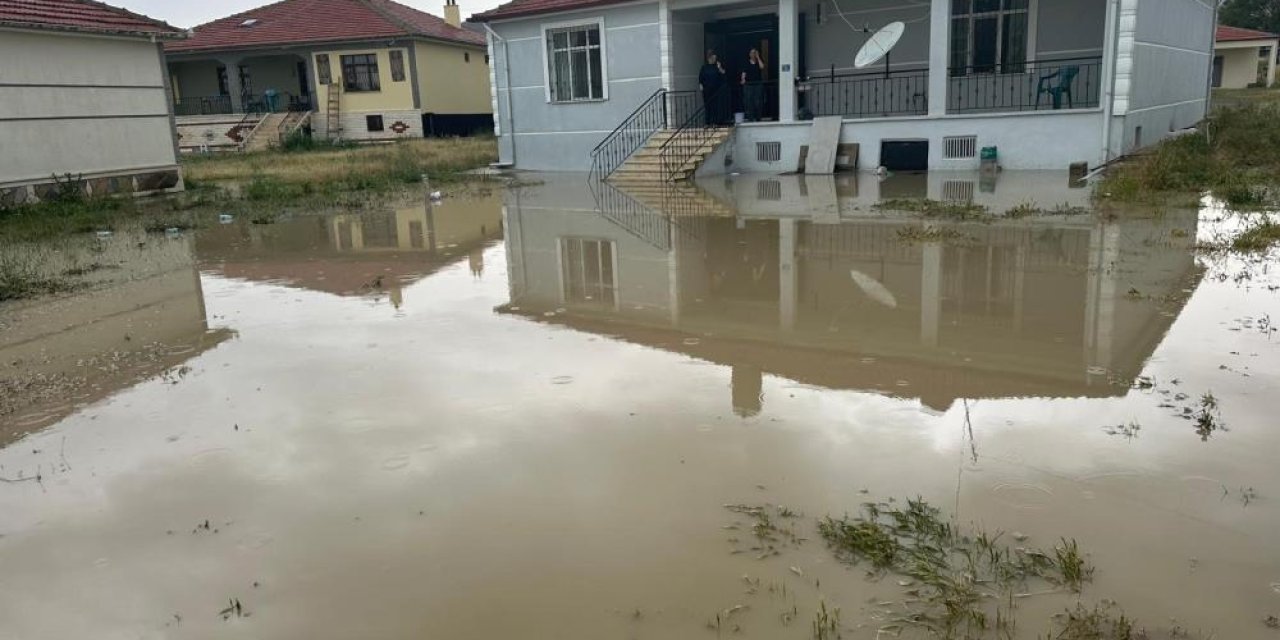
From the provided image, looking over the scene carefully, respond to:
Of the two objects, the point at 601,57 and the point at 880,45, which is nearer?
the point at 880,45

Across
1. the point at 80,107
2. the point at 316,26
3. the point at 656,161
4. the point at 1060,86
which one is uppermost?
the point at 316,26

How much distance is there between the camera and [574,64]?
21.6 meters

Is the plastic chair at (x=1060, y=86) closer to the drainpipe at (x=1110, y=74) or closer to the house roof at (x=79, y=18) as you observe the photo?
the drainpipe at (x=1110, y=74)

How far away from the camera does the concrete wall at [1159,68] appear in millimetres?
15539

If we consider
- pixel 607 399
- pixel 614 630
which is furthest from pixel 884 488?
pixel 607 399

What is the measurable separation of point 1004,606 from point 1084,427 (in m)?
1.76

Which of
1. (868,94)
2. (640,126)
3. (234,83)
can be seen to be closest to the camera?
(868,94)

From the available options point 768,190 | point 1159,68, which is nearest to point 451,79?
point 768,190

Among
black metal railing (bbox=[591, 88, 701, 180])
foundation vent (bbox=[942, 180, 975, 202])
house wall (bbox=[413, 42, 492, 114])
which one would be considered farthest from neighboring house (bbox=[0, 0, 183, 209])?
house wall (bbox=[413, 42, 492, 114])

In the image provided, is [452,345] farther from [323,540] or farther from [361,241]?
[361,241]

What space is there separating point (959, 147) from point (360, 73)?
2559cm

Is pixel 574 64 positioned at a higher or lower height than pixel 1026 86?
higher

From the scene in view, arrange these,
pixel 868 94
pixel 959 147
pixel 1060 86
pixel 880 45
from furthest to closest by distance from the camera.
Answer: pixel 868 94, pixel 959 147, pixel 880 45, pixel 1060 86

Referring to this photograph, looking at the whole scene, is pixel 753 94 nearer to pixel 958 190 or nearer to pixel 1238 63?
pixel 958 190
